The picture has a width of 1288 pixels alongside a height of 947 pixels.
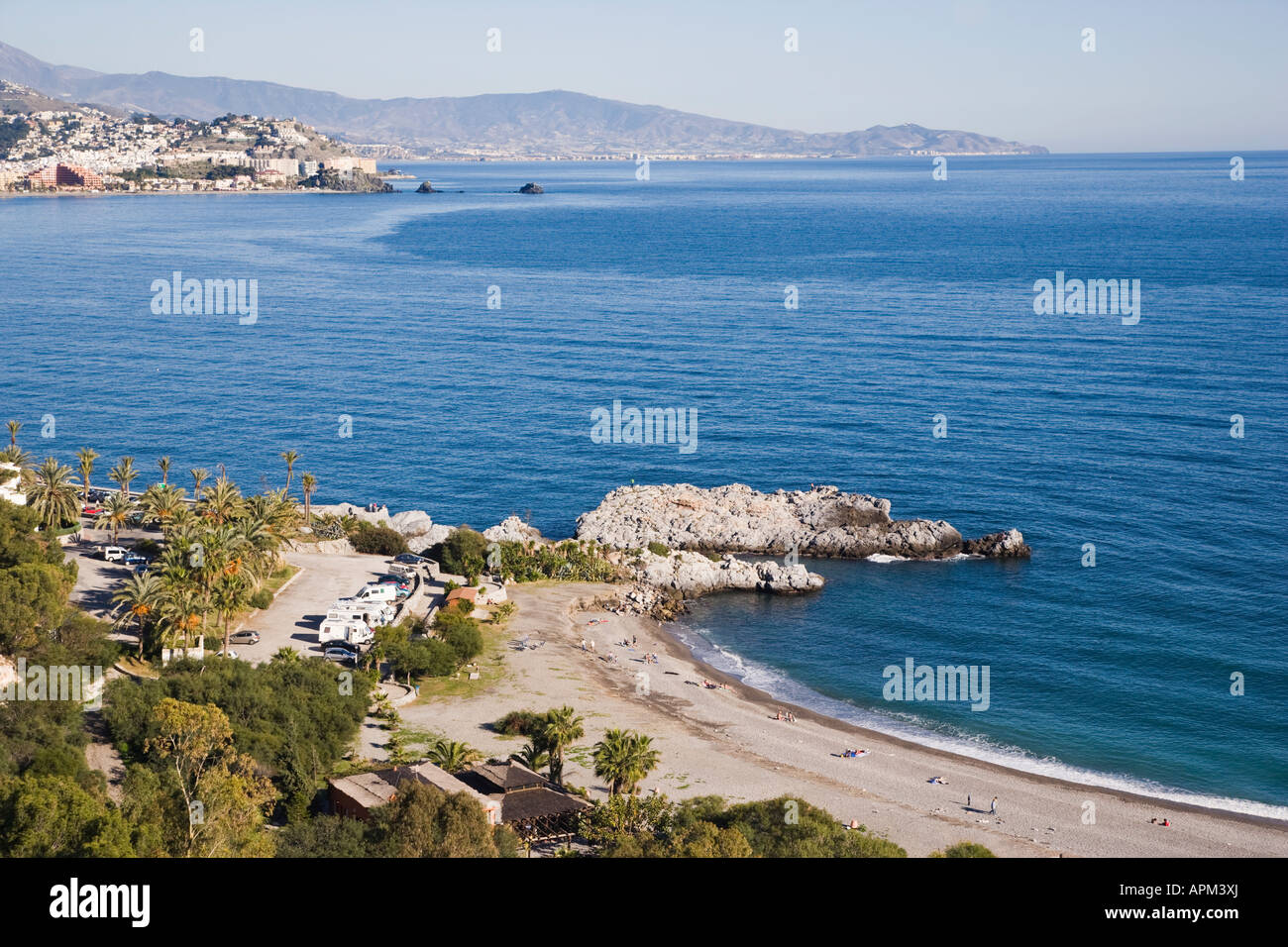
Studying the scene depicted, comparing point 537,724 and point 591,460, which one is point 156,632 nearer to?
point 537,724

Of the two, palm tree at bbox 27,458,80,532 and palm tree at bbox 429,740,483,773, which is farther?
palm tree at bbox 27,458,80,532

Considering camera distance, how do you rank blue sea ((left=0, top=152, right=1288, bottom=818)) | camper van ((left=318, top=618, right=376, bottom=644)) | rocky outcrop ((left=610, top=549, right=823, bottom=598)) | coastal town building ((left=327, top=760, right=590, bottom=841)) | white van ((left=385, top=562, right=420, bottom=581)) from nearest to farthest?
coastal town building ((left=327, top=760, right=590, bottom=841)) < camper van ((left=318, top=618, right=376, bottom=644)) < blue sea ((left=0, top=152, right=1288, bottom=818)) < white van ((left=385, top=562, right=420, bottom=581)) < rocky outcrop ((left=610, top=549, right=823, bottom=598))

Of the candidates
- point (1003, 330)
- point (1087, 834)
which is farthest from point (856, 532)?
point (1003, 330)

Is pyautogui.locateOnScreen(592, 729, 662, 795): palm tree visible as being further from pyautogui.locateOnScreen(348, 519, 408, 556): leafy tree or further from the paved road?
pyautogui.locateOnScreen(348, 519, 408, 556): leafy tree

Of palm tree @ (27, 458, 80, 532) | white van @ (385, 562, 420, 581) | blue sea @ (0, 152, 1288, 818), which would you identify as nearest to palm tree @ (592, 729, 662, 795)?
blue sea @ (0, 152, 1288, 818)

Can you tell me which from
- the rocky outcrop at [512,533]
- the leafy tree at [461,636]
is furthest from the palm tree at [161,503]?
the rocky outcrop at [512,533]

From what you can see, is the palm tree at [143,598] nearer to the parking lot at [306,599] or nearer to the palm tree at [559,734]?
the parking lot at [306,599]
